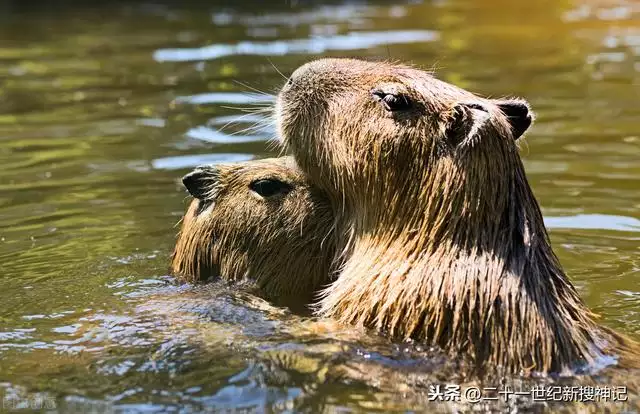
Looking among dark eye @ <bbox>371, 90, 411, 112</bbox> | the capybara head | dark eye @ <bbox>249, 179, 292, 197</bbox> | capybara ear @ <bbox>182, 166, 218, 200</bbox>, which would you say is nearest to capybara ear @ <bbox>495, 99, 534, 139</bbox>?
dark eye @ <bbox>371, 90, 411, 112</bbox>

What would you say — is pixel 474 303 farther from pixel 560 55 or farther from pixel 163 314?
pixel 560 55

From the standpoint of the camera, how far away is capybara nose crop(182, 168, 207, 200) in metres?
4.80

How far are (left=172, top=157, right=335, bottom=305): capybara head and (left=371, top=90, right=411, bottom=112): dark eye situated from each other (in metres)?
0.68

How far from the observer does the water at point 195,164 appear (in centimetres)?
356

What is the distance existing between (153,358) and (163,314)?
20.4 inches

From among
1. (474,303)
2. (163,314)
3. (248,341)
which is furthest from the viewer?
(163,314)

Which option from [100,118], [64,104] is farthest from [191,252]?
[64,104]

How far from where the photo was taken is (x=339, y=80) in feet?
14.0

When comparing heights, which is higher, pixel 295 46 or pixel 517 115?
pixel 295 46

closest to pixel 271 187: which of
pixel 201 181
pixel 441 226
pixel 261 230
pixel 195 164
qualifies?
pixel 261 230

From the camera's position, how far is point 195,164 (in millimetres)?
7156

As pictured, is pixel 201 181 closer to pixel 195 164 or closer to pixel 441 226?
pixel 441 226

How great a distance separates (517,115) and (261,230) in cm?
136

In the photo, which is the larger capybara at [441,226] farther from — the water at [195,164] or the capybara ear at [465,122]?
the water at [195,164]
